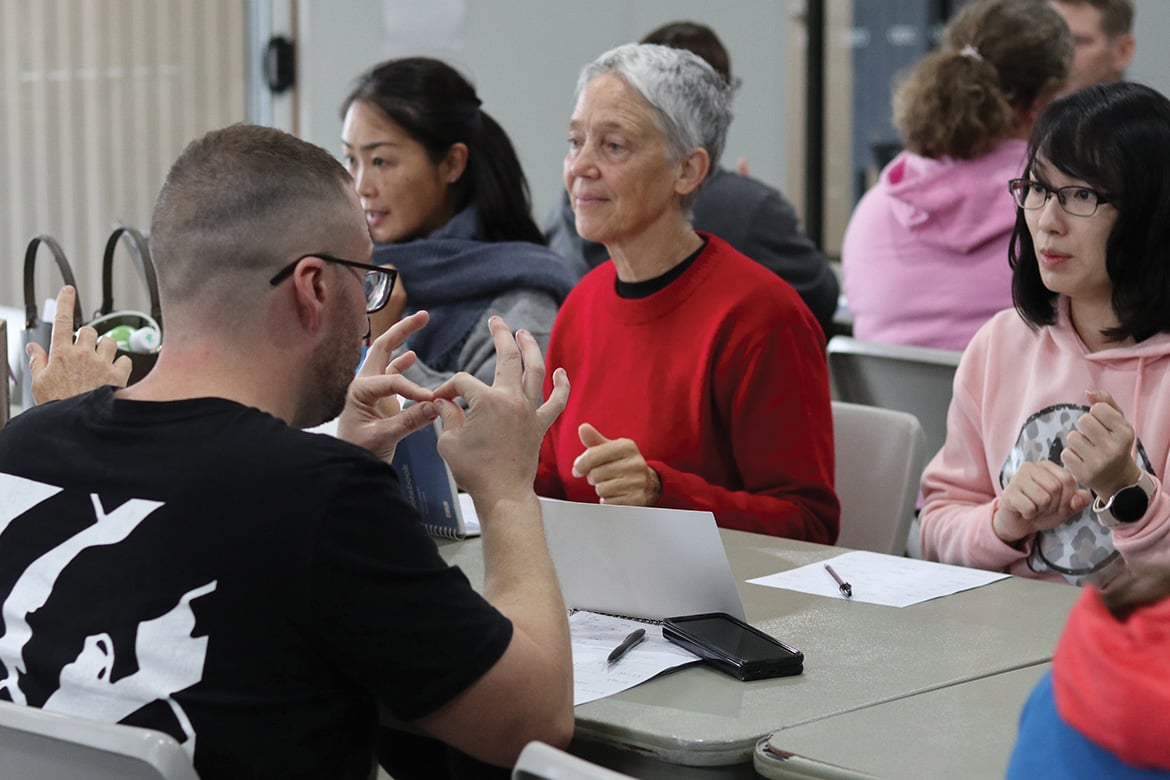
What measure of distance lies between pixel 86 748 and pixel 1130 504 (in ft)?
4.44

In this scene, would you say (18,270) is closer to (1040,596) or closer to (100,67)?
(100,67)

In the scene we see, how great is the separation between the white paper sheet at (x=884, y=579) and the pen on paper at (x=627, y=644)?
0.28 metres

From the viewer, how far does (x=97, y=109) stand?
4.54 metres

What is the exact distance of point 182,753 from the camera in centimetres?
113

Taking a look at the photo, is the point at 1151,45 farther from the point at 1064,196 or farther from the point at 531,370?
the point at 531,370

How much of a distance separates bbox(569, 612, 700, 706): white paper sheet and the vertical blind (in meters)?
3.24

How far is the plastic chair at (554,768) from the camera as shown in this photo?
998 mm

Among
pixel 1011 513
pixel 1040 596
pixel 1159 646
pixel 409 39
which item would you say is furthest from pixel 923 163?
pixel 1159 646

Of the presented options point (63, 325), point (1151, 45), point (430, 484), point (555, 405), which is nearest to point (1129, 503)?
point (555, 405)

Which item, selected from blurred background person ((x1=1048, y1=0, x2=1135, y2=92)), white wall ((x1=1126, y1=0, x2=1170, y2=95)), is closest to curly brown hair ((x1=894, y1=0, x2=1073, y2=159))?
blurred background person ((x1=1048, y1=0, x2=1135, y2=92))

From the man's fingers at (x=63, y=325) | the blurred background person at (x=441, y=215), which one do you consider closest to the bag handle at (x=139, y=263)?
the blurred background person at (x=441, y=215)

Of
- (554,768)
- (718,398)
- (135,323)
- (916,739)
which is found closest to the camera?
(554,768)

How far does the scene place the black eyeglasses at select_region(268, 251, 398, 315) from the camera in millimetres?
1416

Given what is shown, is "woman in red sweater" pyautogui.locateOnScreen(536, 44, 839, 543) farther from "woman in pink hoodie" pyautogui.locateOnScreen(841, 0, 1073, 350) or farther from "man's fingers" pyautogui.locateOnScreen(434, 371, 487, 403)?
"woman in pink hoodie" pyautogui.locateOnScreen(841, 0, 1073, 350)
